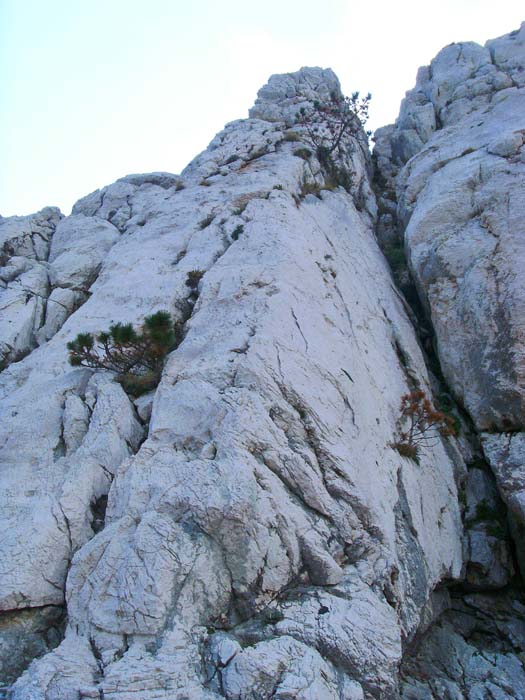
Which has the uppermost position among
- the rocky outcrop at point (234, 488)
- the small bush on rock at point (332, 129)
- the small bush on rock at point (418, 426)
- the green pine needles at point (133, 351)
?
the small bush on rock at point (332, 129)

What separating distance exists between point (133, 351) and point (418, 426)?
39.7 ft

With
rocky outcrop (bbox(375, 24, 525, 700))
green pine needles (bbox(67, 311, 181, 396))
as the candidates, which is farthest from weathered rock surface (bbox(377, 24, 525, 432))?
green pine needles (bbox(67, 311, 181, 396))

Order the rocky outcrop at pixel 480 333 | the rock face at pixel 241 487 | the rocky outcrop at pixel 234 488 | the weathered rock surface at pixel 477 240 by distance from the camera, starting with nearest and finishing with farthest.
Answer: the rocky outcrop at pixel 234 488
the rock face at pixel 241 487
the rocky outcrop at pixel 480 333
the weathered rock surface at pixel 477 240

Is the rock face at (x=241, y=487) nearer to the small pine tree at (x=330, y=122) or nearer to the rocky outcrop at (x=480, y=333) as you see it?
the rocky outcrop at (x=480, y=333)

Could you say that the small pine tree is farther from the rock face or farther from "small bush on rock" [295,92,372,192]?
the rock face

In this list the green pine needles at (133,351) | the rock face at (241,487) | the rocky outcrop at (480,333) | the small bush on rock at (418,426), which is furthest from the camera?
the small bush on rock at (418,426)

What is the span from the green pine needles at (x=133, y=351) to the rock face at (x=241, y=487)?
0.65 metres

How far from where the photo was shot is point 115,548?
13.3 m

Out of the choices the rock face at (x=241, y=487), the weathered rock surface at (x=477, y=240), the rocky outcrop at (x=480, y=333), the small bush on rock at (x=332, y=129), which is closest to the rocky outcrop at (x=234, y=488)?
the rock face at (x=241, y=487)

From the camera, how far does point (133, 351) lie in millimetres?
20328

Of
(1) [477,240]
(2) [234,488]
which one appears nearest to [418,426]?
(2) [234,488]

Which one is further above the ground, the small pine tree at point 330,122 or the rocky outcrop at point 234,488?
the small pine tree at point 330,122

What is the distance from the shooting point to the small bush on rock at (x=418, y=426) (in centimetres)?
2055

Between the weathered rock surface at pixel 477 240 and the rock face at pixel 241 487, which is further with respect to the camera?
the weathered rock surface at pixel 477 240
